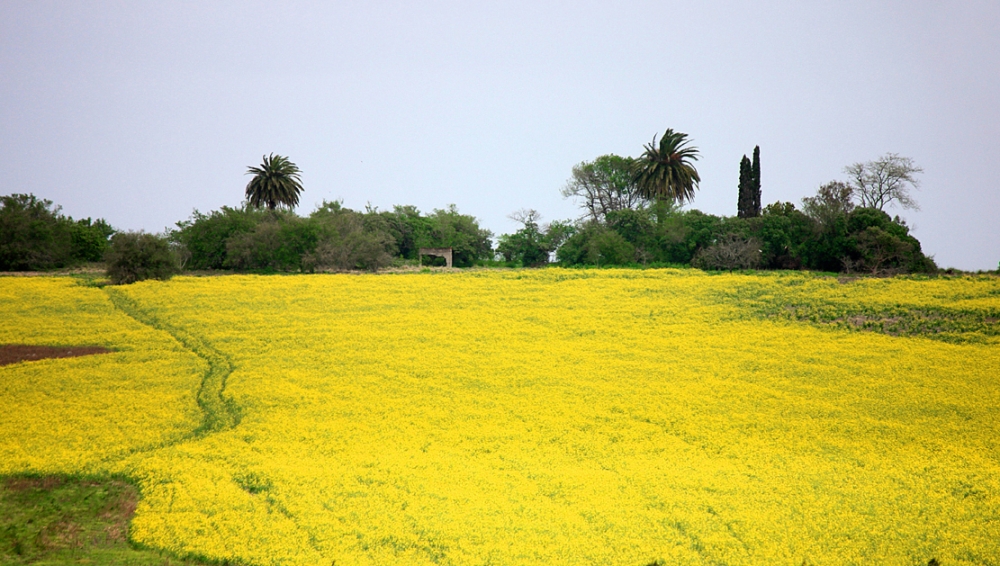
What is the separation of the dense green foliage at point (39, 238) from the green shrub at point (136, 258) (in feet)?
29.4

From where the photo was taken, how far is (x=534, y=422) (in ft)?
64.7

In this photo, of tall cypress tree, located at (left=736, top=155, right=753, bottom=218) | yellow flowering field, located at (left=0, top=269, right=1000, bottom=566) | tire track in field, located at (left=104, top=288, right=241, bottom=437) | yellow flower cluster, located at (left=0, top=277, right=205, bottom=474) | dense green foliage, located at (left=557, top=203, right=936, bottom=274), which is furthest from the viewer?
tall cypress tree, located at (left=736, top=155, right=753, bottom=218)

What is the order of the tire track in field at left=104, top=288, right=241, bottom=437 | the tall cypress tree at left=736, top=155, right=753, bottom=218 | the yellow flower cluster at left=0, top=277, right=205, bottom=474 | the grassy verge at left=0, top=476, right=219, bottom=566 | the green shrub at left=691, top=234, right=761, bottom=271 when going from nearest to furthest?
the grassy verge at left=0, top=476, right=219, bottom=566, the yellow flower cluster at left=0, top=277, right=205, bottom=474, the tire track in field at left=104, top=288, right=241, bottom=437, the green shrub at left=691, top=234, right=761, bottom=271, the tall cypress tree at left=736, top=155, right=753, bottom=218

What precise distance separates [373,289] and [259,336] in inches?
399

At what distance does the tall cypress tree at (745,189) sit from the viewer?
2450 inches

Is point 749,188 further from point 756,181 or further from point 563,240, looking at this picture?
point 563,240

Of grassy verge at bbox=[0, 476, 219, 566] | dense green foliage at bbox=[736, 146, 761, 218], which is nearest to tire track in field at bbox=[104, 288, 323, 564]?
grassy verge at bbox=[0, 476, 219, 566]

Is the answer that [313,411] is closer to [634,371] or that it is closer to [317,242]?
[634,371]

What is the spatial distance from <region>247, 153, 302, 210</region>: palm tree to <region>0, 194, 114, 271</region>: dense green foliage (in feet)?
51.8

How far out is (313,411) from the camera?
20.7m

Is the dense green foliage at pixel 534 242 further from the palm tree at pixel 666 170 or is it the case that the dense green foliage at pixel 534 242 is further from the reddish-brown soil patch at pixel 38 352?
the reddish-brown soil patch at pixel 38 352

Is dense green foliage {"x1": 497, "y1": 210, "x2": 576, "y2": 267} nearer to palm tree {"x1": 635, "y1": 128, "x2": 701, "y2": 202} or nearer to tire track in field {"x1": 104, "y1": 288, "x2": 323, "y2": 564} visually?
palm tree {"x1": 635, "y1": 128, "x2": 701, "y2": 202}

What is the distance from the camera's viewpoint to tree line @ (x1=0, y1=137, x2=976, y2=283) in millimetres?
42125

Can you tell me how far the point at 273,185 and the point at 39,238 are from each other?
21.9 m
